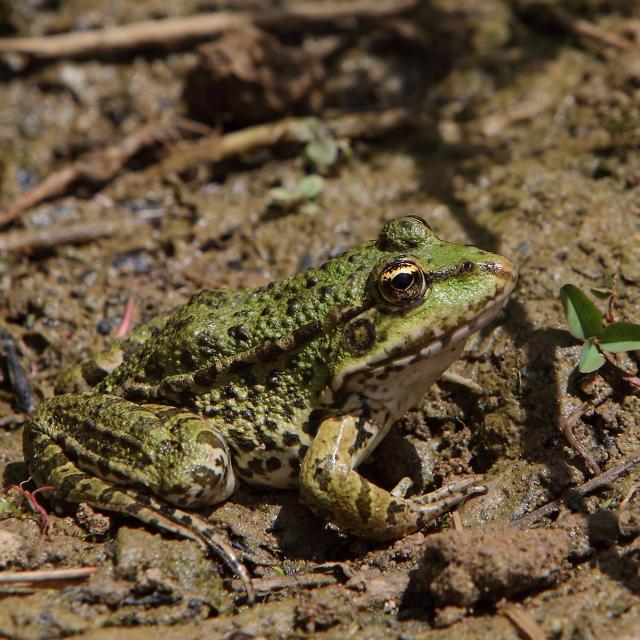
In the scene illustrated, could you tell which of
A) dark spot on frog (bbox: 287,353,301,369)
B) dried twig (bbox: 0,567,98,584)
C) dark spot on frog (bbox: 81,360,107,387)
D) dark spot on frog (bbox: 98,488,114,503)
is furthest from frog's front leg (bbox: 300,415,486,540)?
dark spot on frog (bbox: 81,360,107,387)

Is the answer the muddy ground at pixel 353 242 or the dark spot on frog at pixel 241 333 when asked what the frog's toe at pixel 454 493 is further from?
the dark spot on frog at pixel 241 333

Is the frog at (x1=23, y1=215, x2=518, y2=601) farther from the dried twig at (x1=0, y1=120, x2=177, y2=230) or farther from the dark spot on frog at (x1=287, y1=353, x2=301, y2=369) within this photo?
the dried twig at (x1=0, y1=120, x2=177, y2=230)

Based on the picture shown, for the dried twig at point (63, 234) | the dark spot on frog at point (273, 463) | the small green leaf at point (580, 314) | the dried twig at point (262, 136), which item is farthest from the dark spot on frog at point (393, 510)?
the dried twig at point (262, 136)

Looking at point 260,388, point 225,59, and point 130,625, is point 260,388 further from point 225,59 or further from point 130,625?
point 225,59

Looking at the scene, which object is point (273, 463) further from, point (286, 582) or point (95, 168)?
point (95, 168)

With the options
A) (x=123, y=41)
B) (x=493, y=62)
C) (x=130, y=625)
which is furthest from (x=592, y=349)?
(x=123, y=41)
